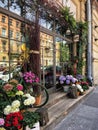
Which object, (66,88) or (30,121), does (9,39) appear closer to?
(30,121)

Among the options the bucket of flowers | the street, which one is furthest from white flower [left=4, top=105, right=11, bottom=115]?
the street

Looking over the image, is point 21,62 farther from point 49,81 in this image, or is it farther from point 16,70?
point 49,81

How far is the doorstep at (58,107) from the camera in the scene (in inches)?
176

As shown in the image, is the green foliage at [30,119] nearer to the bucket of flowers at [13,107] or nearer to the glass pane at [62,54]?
the bucket of flowers at [13,107]

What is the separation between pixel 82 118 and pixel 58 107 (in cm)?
66

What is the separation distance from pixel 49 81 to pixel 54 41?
131 cm

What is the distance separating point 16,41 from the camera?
17.2 feet

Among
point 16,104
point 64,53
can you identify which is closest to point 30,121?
point 16,104

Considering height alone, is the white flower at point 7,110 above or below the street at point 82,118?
above

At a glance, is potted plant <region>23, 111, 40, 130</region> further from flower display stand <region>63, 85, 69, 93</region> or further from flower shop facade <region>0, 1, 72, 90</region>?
flower display stand <region>63, 85, 69, 93</region>

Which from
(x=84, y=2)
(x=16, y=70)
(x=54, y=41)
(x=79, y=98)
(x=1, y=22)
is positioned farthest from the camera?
(x=84, y=2)

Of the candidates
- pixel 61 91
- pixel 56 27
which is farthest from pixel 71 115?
pixel 56 27

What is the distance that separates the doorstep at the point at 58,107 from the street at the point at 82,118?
0.11 metres

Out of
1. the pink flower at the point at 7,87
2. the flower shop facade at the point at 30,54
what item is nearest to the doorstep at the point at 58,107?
the flower shop facade at the point at 30,54
